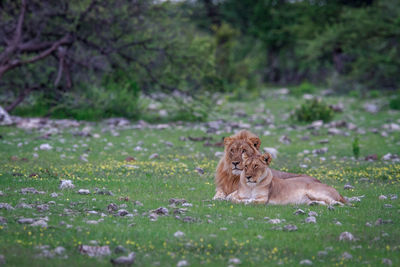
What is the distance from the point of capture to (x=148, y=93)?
2519 cm

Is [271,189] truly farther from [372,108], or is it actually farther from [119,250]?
[372,108]

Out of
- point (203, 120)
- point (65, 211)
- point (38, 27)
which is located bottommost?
point (203, 120)

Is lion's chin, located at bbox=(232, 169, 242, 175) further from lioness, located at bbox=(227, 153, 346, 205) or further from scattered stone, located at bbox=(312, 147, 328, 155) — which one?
scattered stone, located at bbox=(312, 147, 328, 155)

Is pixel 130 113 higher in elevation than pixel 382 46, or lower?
lower


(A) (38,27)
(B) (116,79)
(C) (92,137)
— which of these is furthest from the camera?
(B) (116,79)

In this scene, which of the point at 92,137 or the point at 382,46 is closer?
the point at 92,137

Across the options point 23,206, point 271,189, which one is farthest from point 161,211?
point 271,189

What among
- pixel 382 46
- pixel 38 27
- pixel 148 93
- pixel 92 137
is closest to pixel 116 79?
pixel 148 93

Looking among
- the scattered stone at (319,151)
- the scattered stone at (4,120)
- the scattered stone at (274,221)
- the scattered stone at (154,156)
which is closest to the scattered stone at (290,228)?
the scattered stone at (274,221)

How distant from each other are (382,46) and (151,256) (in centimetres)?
2975

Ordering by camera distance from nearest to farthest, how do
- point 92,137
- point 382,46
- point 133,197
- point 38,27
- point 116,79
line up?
point 133,197 → point 92,137 → point 38,27 → point 116,79 → point 382,46

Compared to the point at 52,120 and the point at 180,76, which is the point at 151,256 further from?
the point at 180,76

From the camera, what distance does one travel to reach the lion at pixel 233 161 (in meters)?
9.96

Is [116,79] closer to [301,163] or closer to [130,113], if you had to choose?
[130,113]
